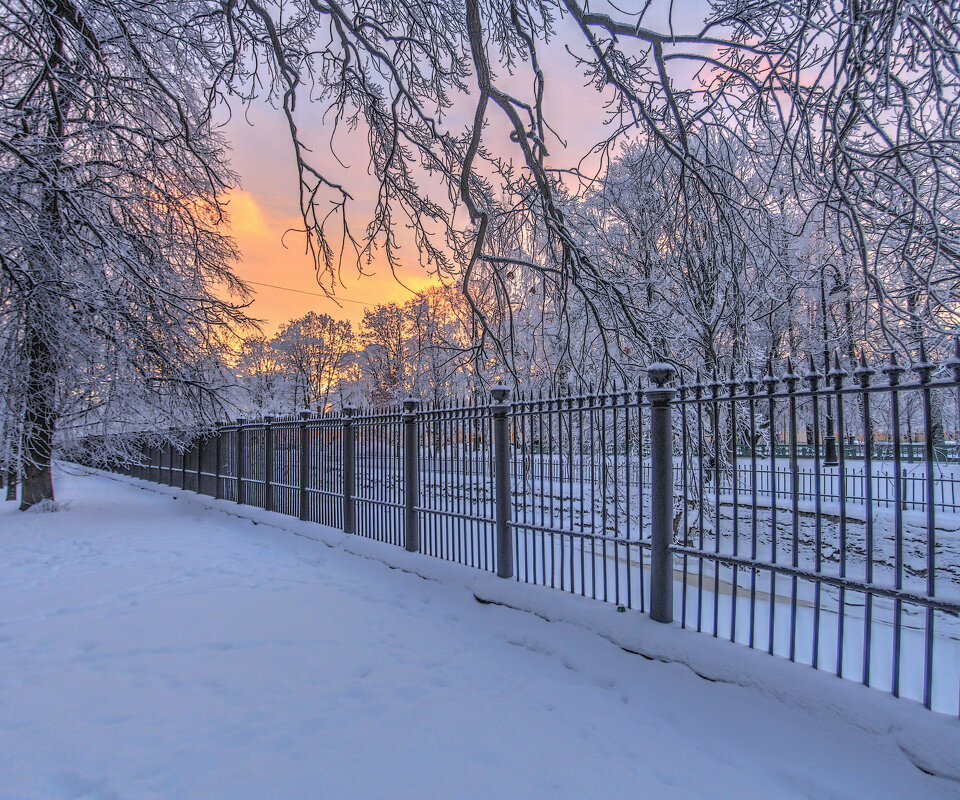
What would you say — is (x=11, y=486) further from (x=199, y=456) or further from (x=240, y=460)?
(x=240, y=460)

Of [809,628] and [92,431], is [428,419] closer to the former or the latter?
[809,628]

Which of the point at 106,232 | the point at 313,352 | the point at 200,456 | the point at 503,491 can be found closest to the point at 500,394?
the point at 503,491

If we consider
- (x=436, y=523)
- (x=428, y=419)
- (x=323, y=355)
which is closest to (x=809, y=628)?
(x=436, y=523)

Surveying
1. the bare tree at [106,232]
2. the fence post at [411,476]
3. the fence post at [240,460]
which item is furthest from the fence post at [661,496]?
the fence post at [240,460]

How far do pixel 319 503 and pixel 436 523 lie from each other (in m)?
3.15

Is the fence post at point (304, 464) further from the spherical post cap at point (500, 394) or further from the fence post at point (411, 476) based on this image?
Answer: the spherical post cap at point (500, 394)

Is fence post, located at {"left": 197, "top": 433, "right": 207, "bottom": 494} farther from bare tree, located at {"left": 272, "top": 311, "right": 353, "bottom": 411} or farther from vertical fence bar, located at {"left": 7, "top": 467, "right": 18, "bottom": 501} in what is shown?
bare tree, located at {"left": 272, "top": 311, "right": 353, "bottom": 411}

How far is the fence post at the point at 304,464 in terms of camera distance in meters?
8.62

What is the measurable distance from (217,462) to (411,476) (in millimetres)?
7760

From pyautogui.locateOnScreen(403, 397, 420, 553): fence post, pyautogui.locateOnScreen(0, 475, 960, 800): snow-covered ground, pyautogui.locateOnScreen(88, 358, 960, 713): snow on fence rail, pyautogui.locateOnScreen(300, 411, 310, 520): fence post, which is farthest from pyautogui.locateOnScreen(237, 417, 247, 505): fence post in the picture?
pyautogui.locateOnScreen(403, 397, 420, 553): fence post

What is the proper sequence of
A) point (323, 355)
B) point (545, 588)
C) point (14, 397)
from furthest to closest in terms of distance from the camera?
point (323, 355) < point (14, 397) < point (545, 588)

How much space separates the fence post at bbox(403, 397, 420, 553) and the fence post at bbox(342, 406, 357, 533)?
1.33 meters

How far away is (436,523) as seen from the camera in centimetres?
601

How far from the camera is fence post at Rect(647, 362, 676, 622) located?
148 inches
